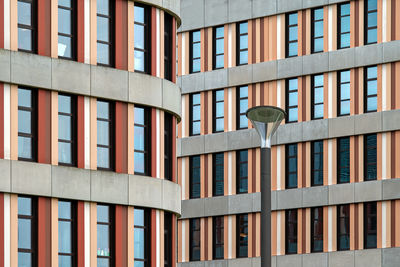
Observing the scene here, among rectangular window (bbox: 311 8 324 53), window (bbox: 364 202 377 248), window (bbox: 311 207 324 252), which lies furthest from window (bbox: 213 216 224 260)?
rectangular window (bbox: 311 8 324 53)

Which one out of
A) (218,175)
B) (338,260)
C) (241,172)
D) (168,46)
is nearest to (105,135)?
(168,46)

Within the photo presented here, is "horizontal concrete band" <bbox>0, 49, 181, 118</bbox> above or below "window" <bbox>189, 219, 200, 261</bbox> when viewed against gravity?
above

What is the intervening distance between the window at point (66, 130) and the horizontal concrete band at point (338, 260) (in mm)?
18465

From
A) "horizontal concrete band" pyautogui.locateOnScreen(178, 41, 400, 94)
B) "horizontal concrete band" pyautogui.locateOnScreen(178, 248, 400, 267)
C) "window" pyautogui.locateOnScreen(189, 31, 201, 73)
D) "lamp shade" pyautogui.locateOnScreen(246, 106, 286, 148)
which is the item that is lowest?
"horizontal concrete band" pyautogui.locateOnScreen(178, 248, 400, 267)

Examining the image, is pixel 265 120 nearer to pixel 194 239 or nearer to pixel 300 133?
pixel 300 133

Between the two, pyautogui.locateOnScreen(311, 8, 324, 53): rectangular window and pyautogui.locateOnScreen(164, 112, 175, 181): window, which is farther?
pyautogui.locateOnScreen(311, 8, 324, 53): rectangular window

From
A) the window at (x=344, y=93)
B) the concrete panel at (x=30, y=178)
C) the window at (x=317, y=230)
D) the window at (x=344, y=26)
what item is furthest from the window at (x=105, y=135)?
the window at (x=344, y=26)

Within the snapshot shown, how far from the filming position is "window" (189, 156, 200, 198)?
50622mm

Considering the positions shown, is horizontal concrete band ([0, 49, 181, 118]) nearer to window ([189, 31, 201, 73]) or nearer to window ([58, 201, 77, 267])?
window ([58, 201, 77, 267])

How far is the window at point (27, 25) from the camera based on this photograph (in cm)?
3053

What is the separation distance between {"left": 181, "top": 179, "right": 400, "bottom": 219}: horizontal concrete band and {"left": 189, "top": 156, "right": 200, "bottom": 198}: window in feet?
1.18

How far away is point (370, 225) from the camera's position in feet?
151

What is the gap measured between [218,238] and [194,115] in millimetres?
5819

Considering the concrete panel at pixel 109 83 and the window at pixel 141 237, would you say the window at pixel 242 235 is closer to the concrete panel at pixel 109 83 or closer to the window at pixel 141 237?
the window at pixel 141 237
